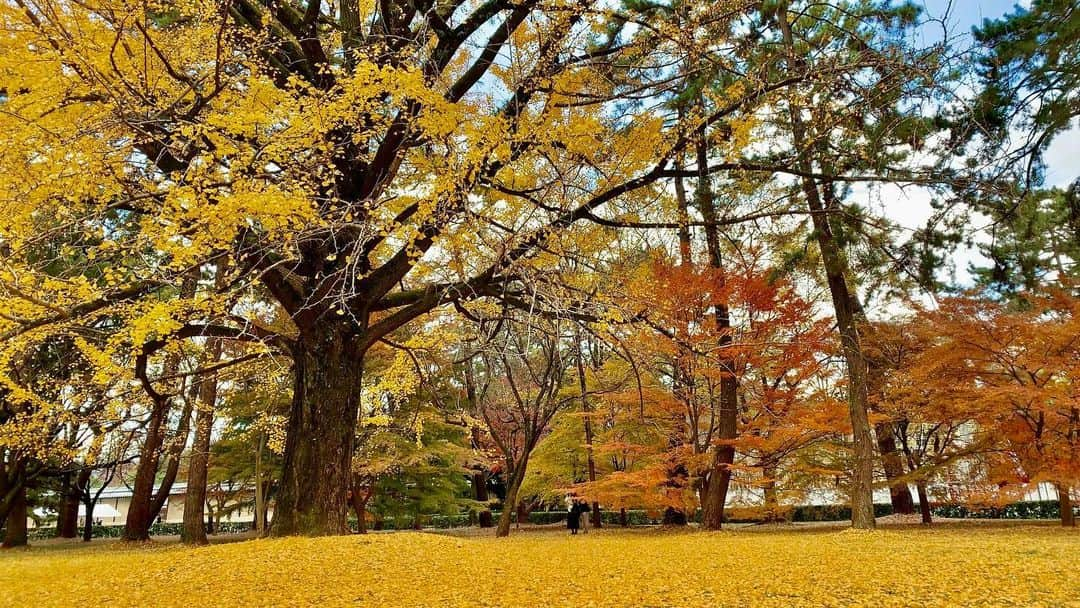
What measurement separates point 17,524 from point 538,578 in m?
16.4

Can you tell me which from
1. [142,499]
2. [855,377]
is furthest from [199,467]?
[855,377]

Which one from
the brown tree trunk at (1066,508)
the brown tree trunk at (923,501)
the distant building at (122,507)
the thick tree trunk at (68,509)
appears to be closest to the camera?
the brown tree trunk at (1066,508)

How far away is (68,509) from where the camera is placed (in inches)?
714

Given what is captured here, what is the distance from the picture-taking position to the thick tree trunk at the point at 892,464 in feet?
40.8

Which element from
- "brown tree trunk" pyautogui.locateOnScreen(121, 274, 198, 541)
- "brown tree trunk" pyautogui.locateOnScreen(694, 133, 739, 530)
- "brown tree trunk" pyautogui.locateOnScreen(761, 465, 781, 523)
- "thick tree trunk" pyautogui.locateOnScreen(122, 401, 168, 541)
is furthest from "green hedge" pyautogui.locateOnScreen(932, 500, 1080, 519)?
"thick tree trunk" pyautogui.locateOnScreen(122, 401, 168, 541)

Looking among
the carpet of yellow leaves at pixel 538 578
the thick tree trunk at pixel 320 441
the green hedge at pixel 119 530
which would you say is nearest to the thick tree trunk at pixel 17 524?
the green hedge at pixel 119 530

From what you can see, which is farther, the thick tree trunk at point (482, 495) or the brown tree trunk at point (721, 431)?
the thick tree trunk at point (482, 495)

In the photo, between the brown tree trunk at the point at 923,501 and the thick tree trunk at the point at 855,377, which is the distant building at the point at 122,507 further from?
the thick tree trunk at the point at 855,377

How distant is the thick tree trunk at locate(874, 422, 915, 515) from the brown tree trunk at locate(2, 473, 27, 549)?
744 inches

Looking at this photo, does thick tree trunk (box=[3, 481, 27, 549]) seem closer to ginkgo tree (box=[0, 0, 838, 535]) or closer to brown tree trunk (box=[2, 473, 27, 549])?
brown tree trunk (box=[2, 473, 27, 549])

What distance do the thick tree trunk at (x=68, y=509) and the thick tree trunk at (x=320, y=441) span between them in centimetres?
1595

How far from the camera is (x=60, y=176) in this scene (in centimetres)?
448

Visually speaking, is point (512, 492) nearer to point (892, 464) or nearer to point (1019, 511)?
point (892, 464)

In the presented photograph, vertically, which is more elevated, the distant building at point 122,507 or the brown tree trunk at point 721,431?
the brown tree trunk at point 721,431
